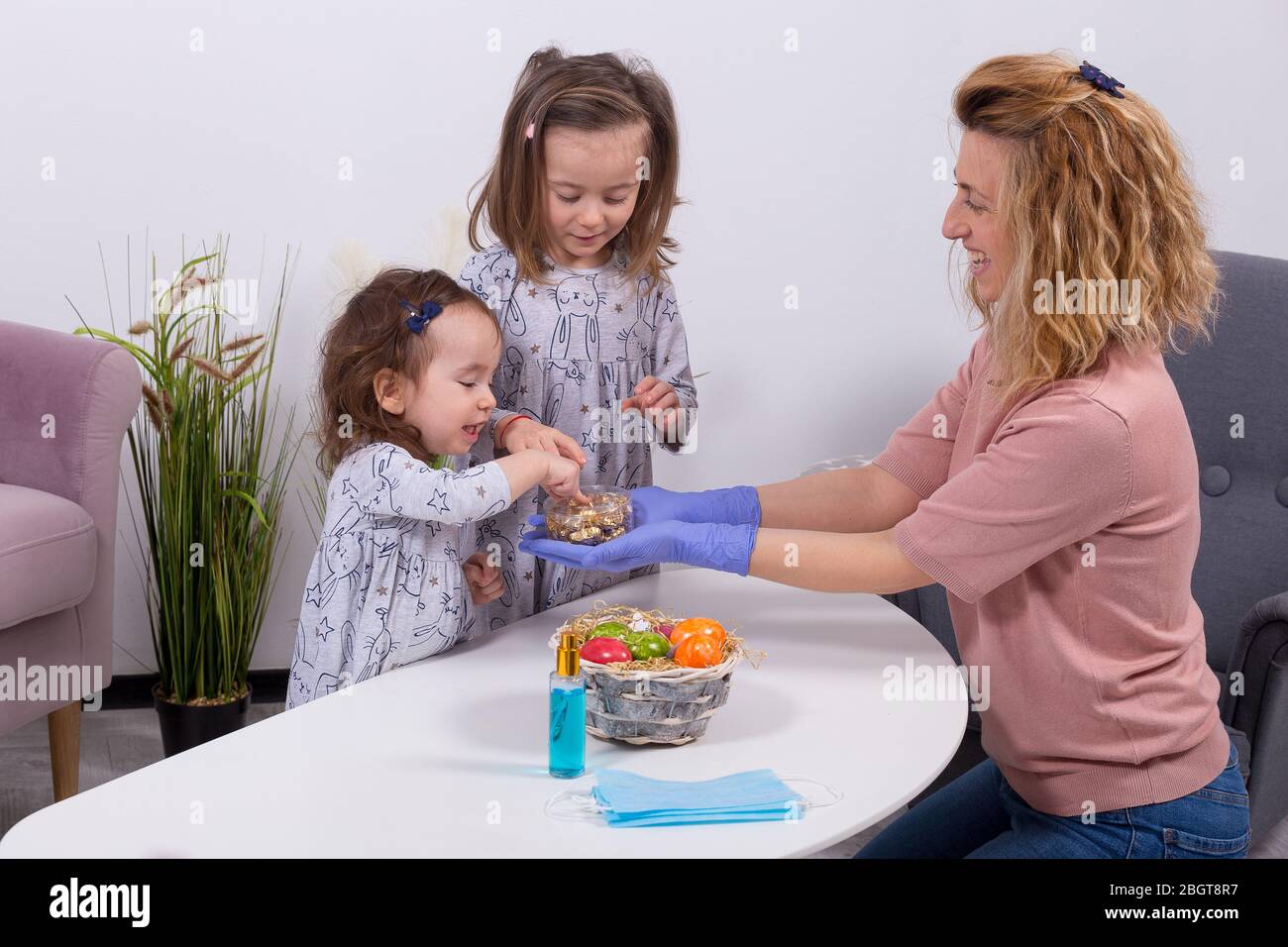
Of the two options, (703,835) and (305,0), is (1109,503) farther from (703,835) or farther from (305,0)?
(305,0)

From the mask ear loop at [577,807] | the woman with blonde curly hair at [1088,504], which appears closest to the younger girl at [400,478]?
the mask ear loop at [577,807]

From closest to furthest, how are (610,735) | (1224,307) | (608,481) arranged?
(610,735) < (608,481) < (1224,307)

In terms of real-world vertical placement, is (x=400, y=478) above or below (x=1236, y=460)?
above

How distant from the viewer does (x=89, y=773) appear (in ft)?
9.92

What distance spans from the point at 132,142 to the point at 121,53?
21cm

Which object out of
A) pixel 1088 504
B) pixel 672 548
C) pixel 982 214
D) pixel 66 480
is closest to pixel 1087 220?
pixel 982 214

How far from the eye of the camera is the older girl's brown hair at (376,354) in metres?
1.79

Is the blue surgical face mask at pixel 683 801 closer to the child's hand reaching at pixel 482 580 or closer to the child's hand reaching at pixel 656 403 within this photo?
the child's hand reaching at pixel 482 580

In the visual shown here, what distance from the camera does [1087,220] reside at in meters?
1.54

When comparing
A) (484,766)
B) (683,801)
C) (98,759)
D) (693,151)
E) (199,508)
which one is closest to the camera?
(683,801)

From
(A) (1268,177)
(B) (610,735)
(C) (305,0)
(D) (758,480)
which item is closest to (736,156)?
(D) (758,480)

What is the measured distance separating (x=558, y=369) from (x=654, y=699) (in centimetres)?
81

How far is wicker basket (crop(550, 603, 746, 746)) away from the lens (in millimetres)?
1336

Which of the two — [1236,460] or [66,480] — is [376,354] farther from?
[1236,460]
